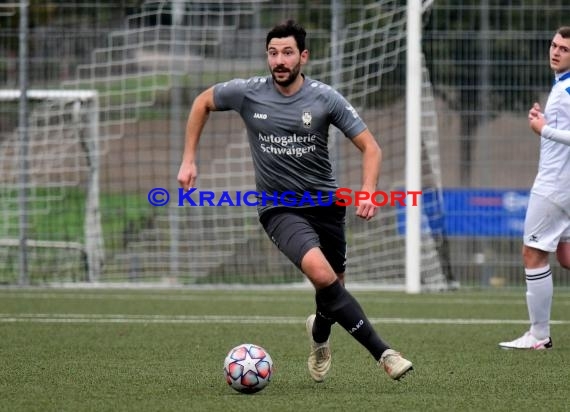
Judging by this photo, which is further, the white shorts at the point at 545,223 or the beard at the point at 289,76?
the white shorts at the point at 545,223

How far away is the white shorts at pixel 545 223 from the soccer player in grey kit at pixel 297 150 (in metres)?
1.99

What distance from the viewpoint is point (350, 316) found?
640 centimetres

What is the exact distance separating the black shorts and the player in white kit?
6.50 feet

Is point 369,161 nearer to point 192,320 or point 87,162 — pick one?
point 192,320

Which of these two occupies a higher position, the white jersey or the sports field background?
the white jersey

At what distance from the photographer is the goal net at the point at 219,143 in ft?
46.1

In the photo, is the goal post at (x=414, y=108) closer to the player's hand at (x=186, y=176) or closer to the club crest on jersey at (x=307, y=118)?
the club crest on jersey at (x=307, y=118)

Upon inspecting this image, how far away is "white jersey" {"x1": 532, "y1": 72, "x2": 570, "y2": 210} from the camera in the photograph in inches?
322

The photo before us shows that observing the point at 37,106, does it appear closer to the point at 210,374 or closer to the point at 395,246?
the point at 395,246

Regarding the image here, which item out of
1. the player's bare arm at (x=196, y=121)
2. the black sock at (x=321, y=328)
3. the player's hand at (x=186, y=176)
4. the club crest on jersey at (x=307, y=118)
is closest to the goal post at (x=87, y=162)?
the player's bare arm at (x=196, y=121)

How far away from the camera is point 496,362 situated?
24.8 ft

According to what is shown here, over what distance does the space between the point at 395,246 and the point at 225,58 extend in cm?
292

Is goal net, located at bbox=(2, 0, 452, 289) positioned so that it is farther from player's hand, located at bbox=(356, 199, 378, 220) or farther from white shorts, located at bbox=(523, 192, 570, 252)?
player's hand, located at bbox=(356, 199, 378, 220)

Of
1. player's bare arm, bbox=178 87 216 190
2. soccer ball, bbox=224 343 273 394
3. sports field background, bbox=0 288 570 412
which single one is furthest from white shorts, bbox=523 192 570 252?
soccer ball, bbox=224 343 273 394
